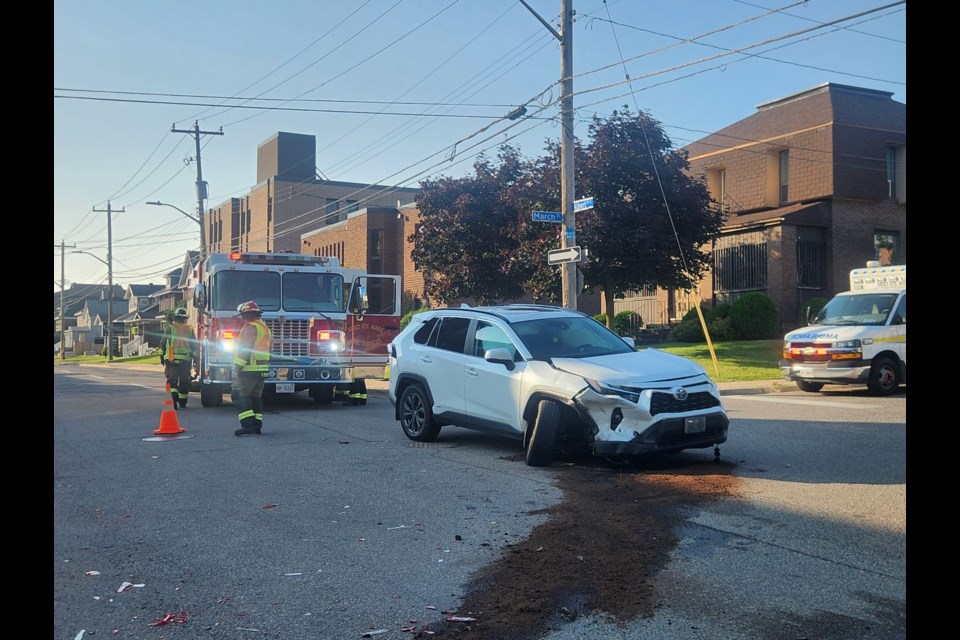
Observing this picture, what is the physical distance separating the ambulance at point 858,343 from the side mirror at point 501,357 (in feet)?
29.0

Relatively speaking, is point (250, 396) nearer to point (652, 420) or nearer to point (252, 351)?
point (252, 351)

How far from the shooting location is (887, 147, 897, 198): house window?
101 feet

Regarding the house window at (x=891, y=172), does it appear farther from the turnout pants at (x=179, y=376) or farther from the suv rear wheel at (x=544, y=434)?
the suv rear wheel at (x=544, y=434)

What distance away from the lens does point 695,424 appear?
8.51 m

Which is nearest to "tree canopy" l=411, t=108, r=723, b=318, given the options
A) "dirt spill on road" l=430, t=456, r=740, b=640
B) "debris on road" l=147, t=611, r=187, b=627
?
"dirt spill on road" l=430, t=456, r=740, b=640

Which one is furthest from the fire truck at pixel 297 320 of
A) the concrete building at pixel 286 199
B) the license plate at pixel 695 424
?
the concrete building at pixel 286 199

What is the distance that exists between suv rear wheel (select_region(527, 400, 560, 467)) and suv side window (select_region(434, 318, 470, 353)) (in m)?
1.89

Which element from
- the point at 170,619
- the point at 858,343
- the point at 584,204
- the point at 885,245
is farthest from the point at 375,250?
the point at 170,619

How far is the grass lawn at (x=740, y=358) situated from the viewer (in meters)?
20.6

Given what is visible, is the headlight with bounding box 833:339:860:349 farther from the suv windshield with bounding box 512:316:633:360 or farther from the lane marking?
the suv windshield with bounding box 512:316:633:360

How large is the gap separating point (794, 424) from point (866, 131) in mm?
21911

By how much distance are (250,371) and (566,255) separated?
26.1 feet

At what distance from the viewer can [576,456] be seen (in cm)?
973
